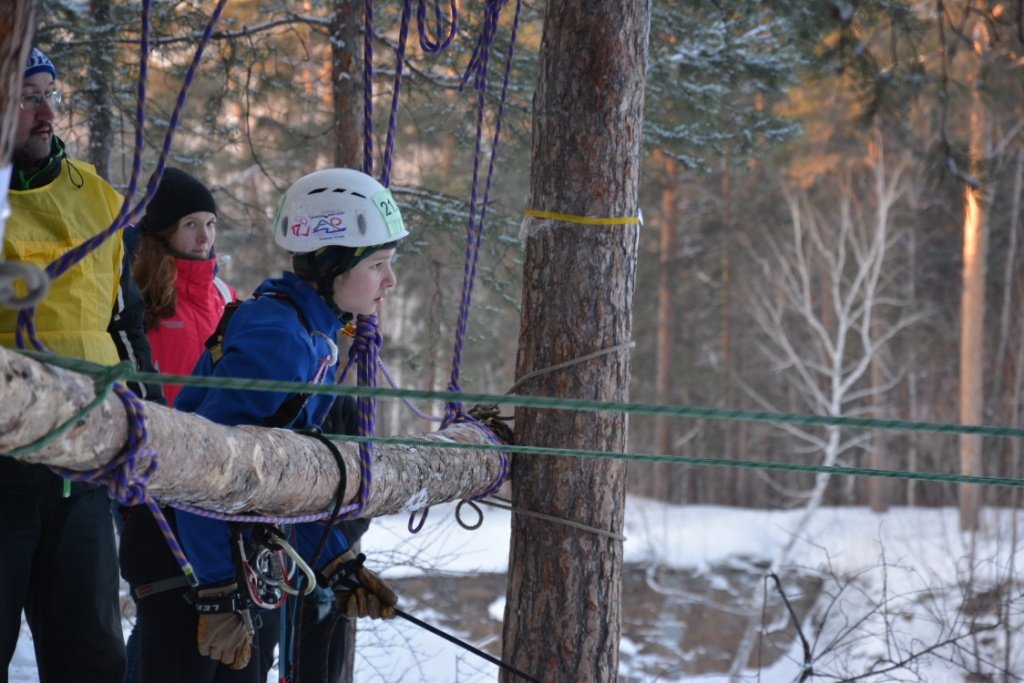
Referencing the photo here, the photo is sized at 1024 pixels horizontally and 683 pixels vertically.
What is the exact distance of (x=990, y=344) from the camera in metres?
23.2

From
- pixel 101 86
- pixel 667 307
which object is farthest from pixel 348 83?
pixel 667 307

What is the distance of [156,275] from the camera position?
3.63m

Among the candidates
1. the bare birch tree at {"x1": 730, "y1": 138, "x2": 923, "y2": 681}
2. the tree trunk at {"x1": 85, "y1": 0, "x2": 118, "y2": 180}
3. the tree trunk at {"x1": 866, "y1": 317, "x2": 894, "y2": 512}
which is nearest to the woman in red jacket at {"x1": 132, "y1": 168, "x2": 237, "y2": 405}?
the tree trunk at {"x1": 85, "y1": 0, "x2": 118, "y2": 180}

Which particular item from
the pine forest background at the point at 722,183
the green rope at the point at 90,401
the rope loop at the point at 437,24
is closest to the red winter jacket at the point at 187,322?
the rope loop at the point at 437,24

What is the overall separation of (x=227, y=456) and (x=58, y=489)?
0.96m

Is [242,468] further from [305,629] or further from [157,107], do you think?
[157,107]

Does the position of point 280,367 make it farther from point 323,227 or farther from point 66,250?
point 66,250

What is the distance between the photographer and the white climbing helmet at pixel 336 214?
269cm

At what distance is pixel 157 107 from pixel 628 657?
361 inches

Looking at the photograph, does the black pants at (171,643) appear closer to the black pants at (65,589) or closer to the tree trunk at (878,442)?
the black pants at (65,589)

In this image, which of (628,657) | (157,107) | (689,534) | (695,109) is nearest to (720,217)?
(689,534)

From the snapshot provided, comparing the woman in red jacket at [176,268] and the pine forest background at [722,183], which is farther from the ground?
the pine forest background at [722,183]

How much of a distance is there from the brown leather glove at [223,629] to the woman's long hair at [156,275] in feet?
4.80

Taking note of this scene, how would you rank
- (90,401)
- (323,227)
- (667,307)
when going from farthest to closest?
(667,307) < (323,227) < (90,401)
